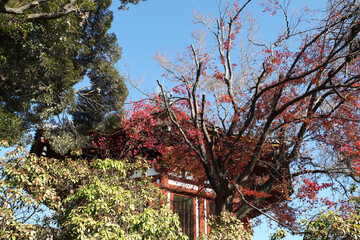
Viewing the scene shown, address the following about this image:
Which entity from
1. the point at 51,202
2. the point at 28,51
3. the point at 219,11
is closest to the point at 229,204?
the point at 51,202

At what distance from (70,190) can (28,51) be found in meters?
5.37

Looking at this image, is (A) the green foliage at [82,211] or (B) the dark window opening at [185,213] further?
(B) the dark window opening at [185,213]

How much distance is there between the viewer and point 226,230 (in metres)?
7.98

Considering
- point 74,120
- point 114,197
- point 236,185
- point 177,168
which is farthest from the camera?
point 74,120

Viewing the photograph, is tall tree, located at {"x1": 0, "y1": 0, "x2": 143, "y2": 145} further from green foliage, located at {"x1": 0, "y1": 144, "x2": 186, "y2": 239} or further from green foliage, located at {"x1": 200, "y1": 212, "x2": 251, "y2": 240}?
green foliage, located at {"x1": 200, "y1": 212, "x2": 251, "y2": 240}

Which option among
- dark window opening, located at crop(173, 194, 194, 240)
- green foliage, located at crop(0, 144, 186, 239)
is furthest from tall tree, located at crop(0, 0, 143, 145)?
dark window opening, located at crop(173, 194, 194, 240)

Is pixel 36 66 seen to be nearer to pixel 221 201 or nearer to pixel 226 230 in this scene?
pixel 221 201

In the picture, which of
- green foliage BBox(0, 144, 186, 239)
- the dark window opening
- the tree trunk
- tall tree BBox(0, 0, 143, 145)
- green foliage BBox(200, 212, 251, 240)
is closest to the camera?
green foliage BBox(0, 144, 186, 239)

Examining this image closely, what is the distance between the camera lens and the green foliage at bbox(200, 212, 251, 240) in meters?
7.63

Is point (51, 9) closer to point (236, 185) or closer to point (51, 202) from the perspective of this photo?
point (51, 202)

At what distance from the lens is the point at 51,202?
25.2ft

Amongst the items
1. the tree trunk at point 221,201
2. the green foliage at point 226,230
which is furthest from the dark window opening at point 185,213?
the green foliage at point 226,230

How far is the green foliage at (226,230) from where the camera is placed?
300 inches

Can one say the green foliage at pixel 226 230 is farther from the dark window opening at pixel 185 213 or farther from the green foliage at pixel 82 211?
the dark window opening at pixel 185 213
